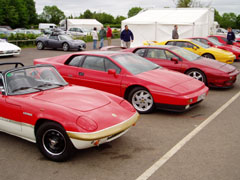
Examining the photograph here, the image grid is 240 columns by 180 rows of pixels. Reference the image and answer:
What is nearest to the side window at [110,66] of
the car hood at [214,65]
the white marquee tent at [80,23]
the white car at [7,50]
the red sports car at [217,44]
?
Answer: the car hood at [214,65]

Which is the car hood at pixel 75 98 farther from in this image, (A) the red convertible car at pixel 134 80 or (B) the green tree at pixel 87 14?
(B) the green tree at pixel 87 14

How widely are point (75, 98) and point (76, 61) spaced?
3.17 meters

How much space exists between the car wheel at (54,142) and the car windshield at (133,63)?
3.12 meters

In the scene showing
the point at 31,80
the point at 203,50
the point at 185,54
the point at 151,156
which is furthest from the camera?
the point at 203,50

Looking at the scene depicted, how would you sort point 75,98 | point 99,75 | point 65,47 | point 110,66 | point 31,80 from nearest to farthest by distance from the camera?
point 75,98
point 31,80
point 110,66
point 99,75
point 65,47

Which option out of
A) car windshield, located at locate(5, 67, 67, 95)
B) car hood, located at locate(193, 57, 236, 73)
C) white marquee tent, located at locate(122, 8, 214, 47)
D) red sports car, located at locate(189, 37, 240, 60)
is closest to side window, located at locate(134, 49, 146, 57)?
car hood, located at locate(193, 57, 236, 73)

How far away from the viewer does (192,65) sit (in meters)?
8.87

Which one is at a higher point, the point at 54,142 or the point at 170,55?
the point at 170,55

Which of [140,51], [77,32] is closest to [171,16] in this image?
[140,51]

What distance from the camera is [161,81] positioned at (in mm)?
6395

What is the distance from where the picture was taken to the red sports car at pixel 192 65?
871cm

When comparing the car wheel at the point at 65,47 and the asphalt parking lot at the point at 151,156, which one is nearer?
the asphalt parking lot at the point at 151,156

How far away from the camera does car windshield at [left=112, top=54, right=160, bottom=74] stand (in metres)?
6.86

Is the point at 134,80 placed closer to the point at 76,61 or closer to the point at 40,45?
the point at 76,61
